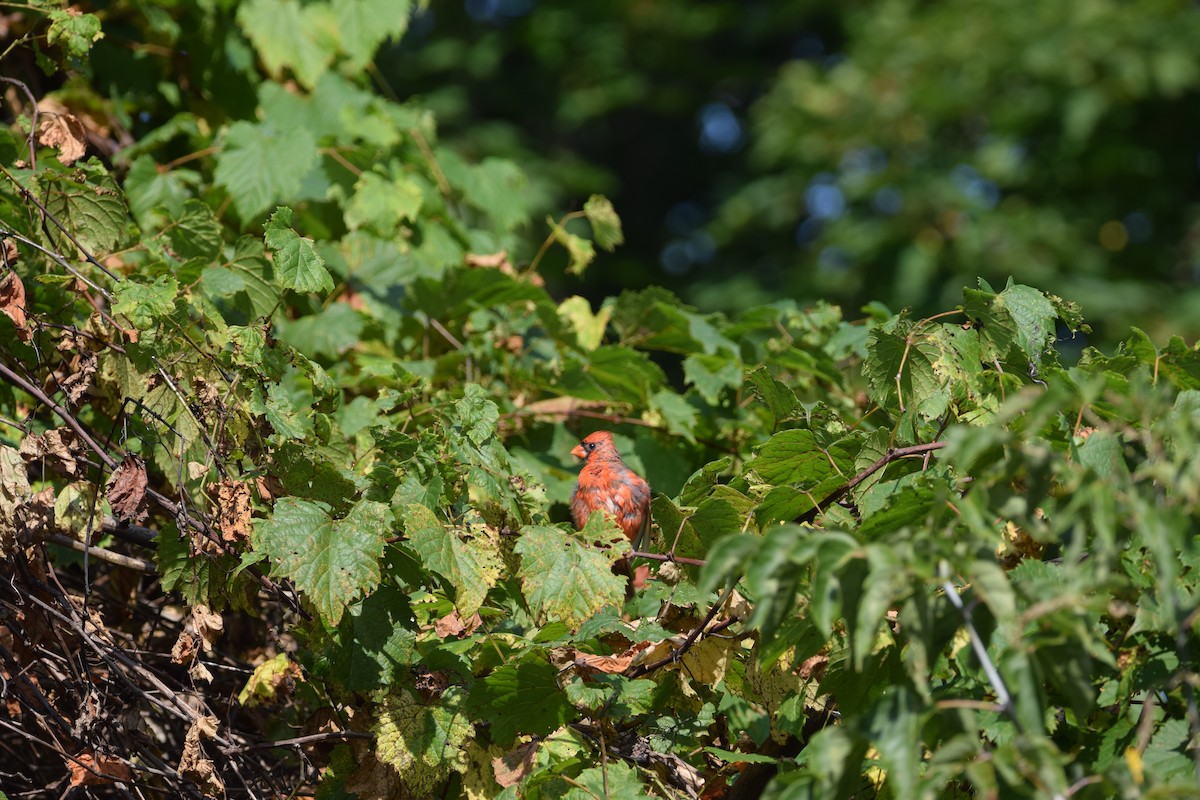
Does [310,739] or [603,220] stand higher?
[603,220]

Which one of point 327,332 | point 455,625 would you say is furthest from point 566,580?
point 327,332

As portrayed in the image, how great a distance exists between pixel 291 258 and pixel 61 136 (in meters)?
0.93

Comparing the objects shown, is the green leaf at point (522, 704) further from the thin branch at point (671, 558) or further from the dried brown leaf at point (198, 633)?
the dried brown leaf at point (198, 633)

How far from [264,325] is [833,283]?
10.4 m

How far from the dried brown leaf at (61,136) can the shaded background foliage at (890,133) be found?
8645 millimetres

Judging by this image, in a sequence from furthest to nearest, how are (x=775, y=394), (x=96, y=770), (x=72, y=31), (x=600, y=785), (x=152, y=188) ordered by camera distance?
(x=152, y=188), (x=72, y=31), (x=775, y=394), (x=96, y=770), (x=600, y=785)

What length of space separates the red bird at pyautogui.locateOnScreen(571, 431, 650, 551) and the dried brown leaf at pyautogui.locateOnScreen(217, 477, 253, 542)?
3.86 feet

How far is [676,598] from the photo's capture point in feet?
Result: 7.52

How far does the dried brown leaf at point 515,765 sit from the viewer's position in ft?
7.07

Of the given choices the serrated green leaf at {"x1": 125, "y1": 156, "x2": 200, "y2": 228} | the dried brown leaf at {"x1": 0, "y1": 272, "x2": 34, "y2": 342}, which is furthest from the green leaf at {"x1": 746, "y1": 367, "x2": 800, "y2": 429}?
the serrated green leaf at {"x1": 125, "y1": 156, "x2": 200, "y2": 228}

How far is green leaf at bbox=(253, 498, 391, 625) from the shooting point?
6.76ft

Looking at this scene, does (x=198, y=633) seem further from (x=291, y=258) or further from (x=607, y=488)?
(x=607, y=488)

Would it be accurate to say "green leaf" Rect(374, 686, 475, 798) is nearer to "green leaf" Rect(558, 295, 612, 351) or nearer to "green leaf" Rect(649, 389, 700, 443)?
"green leaf" Rect(649, 389, 700, 443)

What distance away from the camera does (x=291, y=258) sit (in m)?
2.33
